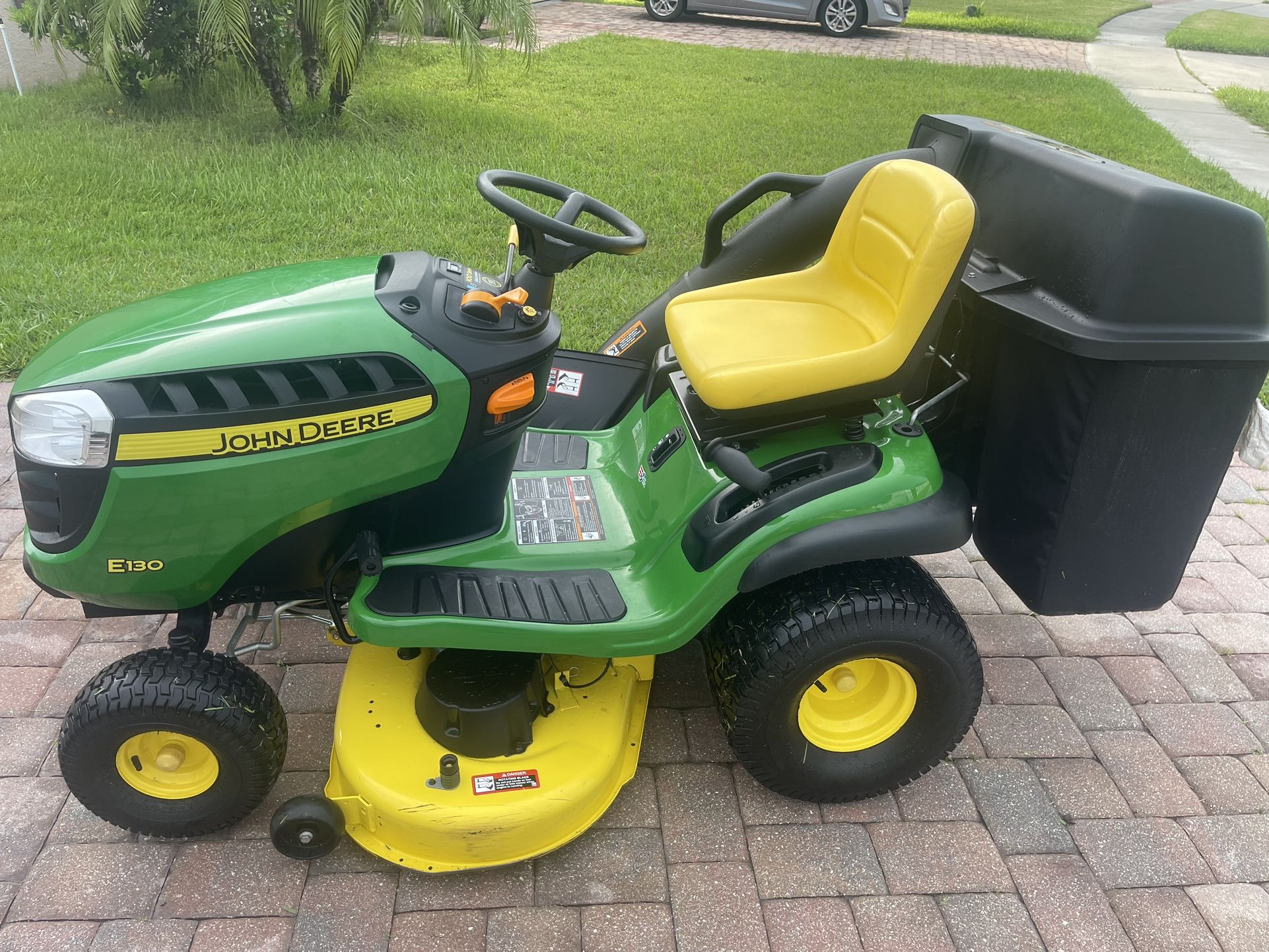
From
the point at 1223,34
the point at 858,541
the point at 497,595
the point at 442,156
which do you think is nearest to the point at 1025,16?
the point at 1223,34

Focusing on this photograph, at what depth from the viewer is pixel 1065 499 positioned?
2055 millimetres

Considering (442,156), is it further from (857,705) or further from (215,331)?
(857,705)

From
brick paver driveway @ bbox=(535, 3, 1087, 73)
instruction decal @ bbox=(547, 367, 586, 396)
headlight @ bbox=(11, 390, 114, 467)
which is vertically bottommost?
brick paver driveway @ bbox=(535, 3, 1087, 73)

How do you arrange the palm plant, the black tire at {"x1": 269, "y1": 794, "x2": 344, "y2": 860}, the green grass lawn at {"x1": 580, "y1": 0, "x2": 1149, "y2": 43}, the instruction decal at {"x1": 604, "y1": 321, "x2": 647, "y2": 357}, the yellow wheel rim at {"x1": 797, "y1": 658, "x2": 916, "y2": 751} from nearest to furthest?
1. the black tire at {"x1": 269, "y1": 794, "x2": 344, "y2": 860}
2. the yellow wheel rim at {"x1": 797, "y1": 658, "x2": 916, "y2": 751}
3. the instruction decal at {"x1": 604, "y1": 321, "x2": 647, "y2": 357}
4. the palm plant
5. the green grass lawn at {"x1": 580, "y1": 0, "x2": 1149, "y2": 43}

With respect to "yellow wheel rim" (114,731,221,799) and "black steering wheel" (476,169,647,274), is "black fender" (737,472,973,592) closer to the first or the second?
"black steering wheel" (476,169,647,274)

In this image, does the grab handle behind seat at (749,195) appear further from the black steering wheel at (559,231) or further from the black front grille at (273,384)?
the black front grille at (273,384)

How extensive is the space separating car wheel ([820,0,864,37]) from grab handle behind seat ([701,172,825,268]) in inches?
429

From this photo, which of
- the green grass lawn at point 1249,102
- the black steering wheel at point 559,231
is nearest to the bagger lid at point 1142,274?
the black steering wheel at point 559,231

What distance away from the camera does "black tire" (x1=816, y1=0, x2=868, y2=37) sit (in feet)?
40.8

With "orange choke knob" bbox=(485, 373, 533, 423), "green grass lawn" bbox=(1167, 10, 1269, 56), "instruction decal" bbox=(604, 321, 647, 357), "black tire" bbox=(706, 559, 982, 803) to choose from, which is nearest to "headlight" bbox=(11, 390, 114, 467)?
"orange choke knob" bbox=(485, 373, 533, 423)

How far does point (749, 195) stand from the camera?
2771 mm

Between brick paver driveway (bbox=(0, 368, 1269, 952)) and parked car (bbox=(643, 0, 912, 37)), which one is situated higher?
parked car (bbox=(643, 0, 912, 37))

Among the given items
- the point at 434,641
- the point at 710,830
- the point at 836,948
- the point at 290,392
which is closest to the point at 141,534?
the point at 290,392

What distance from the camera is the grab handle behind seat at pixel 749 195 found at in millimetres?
2771
